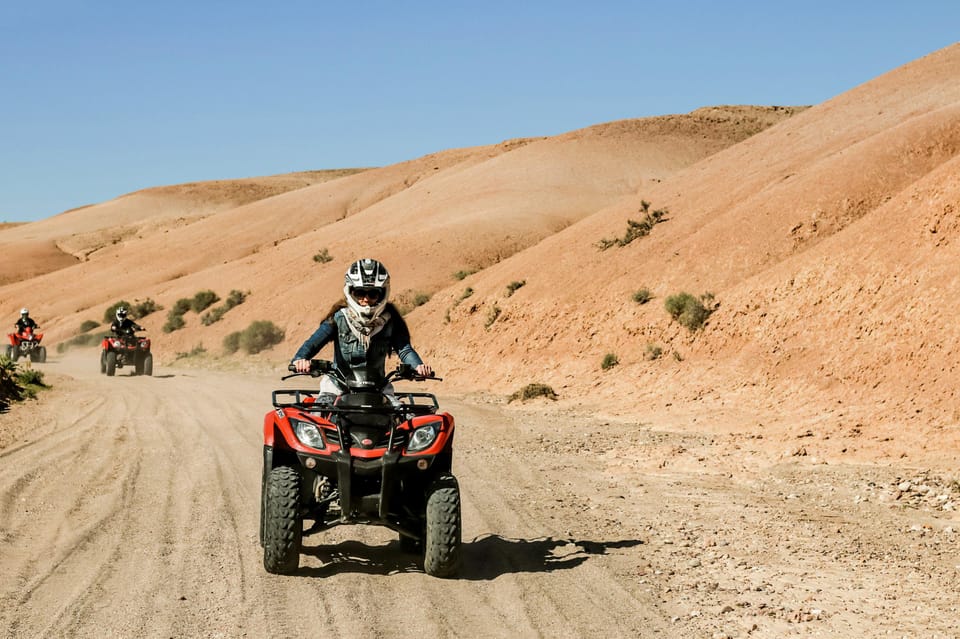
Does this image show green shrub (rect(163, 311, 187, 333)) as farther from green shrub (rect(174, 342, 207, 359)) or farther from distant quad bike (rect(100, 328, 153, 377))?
distant quad bike (rect(100, 328, 153, 377))

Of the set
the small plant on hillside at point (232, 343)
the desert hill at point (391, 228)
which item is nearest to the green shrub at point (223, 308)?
the desert hill at point (391, 228)

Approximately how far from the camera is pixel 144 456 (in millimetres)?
12984

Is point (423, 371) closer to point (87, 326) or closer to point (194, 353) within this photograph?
point (194, 353)

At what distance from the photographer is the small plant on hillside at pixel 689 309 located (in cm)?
2442

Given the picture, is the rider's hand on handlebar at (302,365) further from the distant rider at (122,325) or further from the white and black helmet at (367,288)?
the distant rider at (122,325)

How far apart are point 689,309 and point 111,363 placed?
16681mm

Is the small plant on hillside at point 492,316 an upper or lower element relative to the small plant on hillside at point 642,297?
lower

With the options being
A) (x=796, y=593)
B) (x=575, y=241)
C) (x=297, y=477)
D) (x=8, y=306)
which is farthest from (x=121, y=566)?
(x=8, y=306)

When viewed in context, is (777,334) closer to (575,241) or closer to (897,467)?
(897,467)

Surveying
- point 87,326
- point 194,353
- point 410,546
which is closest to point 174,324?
point 194,353

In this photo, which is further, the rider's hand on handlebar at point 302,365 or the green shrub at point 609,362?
the green shrub at point 609,362

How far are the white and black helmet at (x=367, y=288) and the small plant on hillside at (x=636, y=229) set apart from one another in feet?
92.5

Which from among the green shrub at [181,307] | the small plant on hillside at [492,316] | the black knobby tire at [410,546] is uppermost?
the green shrub at [181,307]

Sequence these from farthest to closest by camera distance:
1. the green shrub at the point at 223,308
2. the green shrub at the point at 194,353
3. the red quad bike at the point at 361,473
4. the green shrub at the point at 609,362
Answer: the green shrub at the point at 223,308 < the green shrub at the point at 194,353 < the green shrub at the point at 609,362 < the red quad bike at the point at 361,473
